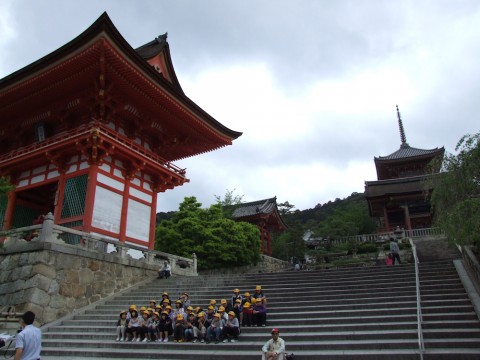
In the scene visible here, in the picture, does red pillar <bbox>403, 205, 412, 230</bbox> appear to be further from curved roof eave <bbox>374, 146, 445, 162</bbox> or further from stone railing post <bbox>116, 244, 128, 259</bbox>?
stone railing post <bbox>116, 244, 128, 259</bbox>

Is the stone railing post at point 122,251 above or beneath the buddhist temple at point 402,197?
beneath

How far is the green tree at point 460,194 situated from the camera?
8.07m

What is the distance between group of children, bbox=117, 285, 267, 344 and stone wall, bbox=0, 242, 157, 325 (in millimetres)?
3556

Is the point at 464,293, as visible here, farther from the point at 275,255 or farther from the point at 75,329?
the point at 275,255

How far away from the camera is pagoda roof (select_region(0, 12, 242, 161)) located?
1481 cm

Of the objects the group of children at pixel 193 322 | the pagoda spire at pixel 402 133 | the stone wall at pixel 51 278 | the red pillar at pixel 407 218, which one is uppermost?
the pagoda spire at pixel 402 133

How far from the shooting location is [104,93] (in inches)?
647

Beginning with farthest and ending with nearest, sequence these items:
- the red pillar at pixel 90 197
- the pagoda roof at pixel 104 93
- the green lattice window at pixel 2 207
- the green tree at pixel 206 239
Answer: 1. the green tree at pixel 206 239
2. the green lattice window at pixel 2 207
3. the red pillar at pixel 90 197
4. the pagoda roof at pixel 104 93

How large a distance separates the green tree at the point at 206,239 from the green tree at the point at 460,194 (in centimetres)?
1816

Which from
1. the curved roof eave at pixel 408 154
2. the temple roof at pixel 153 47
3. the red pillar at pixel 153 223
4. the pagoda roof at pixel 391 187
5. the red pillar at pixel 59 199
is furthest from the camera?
the curved roof eave at pixel 408 154

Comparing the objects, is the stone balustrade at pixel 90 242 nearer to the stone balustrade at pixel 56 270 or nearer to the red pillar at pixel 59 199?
the stone balustrade at pixel 56 270

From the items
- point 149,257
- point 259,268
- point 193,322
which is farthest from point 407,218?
point 193,322

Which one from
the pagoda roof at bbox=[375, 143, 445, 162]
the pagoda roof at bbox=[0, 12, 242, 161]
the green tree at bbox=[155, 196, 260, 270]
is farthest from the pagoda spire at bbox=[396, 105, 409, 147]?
the pagoda roof at bbox=[0, 12, 242, 161]

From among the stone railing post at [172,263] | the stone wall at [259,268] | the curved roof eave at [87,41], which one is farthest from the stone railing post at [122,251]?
the stone wall at [259,268]
